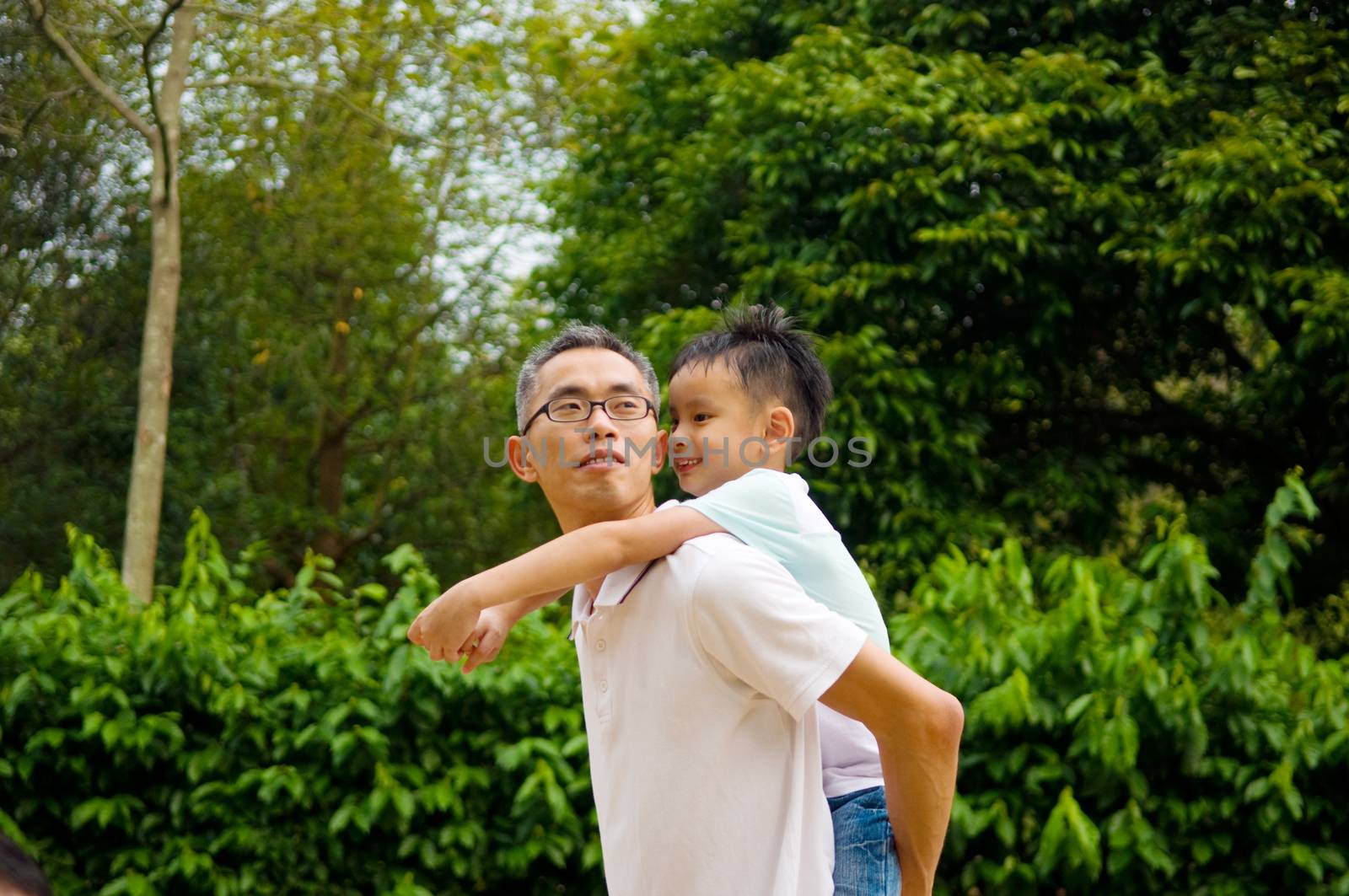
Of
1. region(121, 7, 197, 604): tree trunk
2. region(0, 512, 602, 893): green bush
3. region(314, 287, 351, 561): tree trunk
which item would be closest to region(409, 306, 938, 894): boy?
region(0, 512, 602, 893): green bush

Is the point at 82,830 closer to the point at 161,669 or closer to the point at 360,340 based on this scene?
the point at 161,669

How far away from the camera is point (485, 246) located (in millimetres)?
15516

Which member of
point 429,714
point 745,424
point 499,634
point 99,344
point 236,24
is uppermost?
point 236,24

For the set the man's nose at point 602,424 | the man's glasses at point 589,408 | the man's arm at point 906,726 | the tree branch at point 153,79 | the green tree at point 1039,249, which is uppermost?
the tree branch at point 153,79

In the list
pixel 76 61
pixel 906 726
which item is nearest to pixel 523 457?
pixel 906 726

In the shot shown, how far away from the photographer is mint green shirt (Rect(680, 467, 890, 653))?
1666 mm

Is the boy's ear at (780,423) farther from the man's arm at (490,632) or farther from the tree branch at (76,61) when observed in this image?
the tree branch at (76,61)

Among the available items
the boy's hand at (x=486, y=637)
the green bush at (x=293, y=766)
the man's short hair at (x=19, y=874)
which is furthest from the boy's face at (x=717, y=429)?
the green bush at (x=293, y=766)

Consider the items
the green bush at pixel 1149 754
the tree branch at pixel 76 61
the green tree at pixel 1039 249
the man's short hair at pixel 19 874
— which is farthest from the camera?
the tree branch at pixel 76 61

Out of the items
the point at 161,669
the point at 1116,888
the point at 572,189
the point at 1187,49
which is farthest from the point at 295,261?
the point at 1116,888

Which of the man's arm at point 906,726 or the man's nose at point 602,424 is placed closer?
the man's arm at point 906,726

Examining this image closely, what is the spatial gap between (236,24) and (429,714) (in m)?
10.3

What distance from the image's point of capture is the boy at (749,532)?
61.2 inches

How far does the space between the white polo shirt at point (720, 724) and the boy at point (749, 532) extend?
9cm
